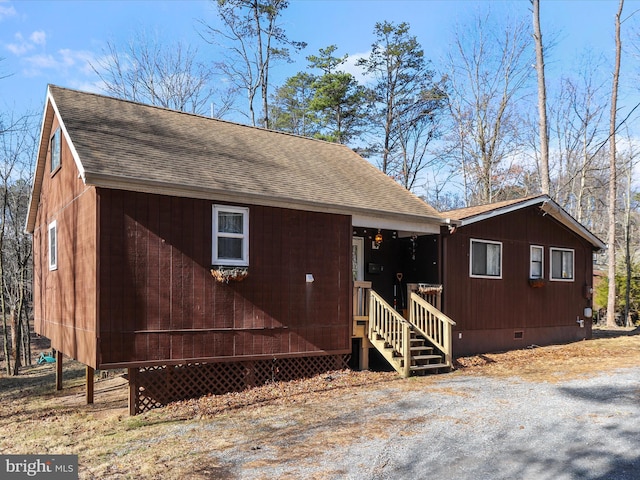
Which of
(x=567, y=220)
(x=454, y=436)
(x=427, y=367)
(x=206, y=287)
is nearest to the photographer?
(x=454, y=436)

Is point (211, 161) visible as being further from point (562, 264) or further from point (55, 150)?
point (562, 264)

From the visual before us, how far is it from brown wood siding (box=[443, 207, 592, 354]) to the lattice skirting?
3755 millimetres

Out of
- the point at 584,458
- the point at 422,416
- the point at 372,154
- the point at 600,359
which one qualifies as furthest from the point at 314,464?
the point at 372,154

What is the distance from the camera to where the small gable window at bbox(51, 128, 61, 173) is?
36.2ft

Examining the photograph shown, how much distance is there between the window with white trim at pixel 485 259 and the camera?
486 inches

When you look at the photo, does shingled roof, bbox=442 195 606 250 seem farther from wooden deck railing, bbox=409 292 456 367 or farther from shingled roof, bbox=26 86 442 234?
wooden deck railing, bbox=409 292 456 367

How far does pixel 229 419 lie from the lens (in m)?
7.43

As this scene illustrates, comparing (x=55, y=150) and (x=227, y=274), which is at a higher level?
(x=55, y=150)

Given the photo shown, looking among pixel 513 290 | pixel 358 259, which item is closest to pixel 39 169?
pixel 358 259

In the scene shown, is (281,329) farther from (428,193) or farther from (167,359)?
(428,193)

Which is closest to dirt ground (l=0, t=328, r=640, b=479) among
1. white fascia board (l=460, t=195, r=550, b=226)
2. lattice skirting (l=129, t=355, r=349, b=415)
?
lattice skirting (l=129, t=355, r=349, b=415)

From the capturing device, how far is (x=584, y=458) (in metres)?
5.13

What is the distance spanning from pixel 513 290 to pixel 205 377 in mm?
7982

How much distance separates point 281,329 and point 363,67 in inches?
775
